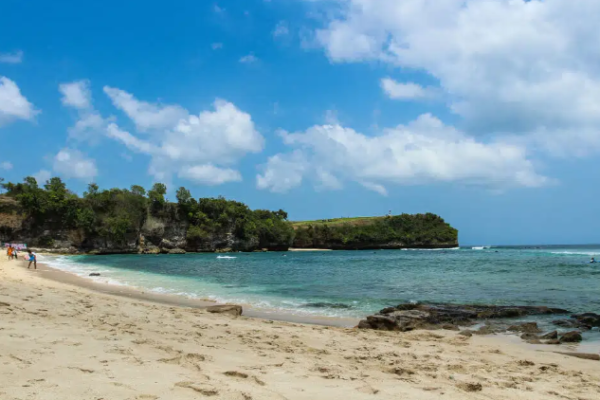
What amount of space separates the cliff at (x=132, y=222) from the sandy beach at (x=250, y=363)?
79.2 meters

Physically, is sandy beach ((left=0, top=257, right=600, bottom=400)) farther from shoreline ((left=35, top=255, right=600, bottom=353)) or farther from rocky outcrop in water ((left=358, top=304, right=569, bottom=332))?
rocky outcrop in water ((left=358, top=304, right=569, bottom=332))

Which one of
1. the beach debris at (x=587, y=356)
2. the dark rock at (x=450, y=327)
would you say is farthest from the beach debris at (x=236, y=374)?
the dark rock at (x=450, y=327)

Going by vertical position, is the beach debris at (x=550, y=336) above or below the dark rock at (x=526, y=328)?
above

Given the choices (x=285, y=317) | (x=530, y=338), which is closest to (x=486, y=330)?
(x=530, y=338)

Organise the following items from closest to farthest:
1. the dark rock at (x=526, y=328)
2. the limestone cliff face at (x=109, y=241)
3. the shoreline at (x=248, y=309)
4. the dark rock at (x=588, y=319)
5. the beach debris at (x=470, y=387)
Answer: the beach debris at (x=470, y=387)
the dark rock at (x=526, y=328)
the dark rock at (x=588, y=319)
the shoreline at (x=248, y=309)
the limestone cliff face at (x=109, y=241)

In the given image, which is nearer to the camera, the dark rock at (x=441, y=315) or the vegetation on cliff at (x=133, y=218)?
the dark rock at (x=441, y=315)

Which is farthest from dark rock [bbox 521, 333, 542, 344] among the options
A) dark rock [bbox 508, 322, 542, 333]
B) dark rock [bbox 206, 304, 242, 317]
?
dark rock [bbox 206, 304, 242, 317]

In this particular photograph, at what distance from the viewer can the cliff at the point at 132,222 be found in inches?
2997

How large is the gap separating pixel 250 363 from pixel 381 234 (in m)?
124

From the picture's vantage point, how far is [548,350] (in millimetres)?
8688

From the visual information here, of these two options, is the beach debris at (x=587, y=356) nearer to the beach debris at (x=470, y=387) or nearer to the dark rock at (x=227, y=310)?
the beach debris at (x=470, y=387)

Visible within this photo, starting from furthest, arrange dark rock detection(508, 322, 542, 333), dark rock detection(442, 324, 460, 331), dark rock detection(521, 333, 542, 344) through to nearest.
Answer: dark rock detection(442, 324, 460, 331)
dark rock detection(508, 322, 542, 333)
dark rock detection(521, 333, 542, 344)

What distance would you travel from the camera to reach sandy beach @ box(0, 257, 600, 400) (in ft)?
14.4

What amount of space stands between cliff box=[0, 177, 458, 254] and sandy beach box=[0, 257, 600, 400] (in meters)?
79.2
